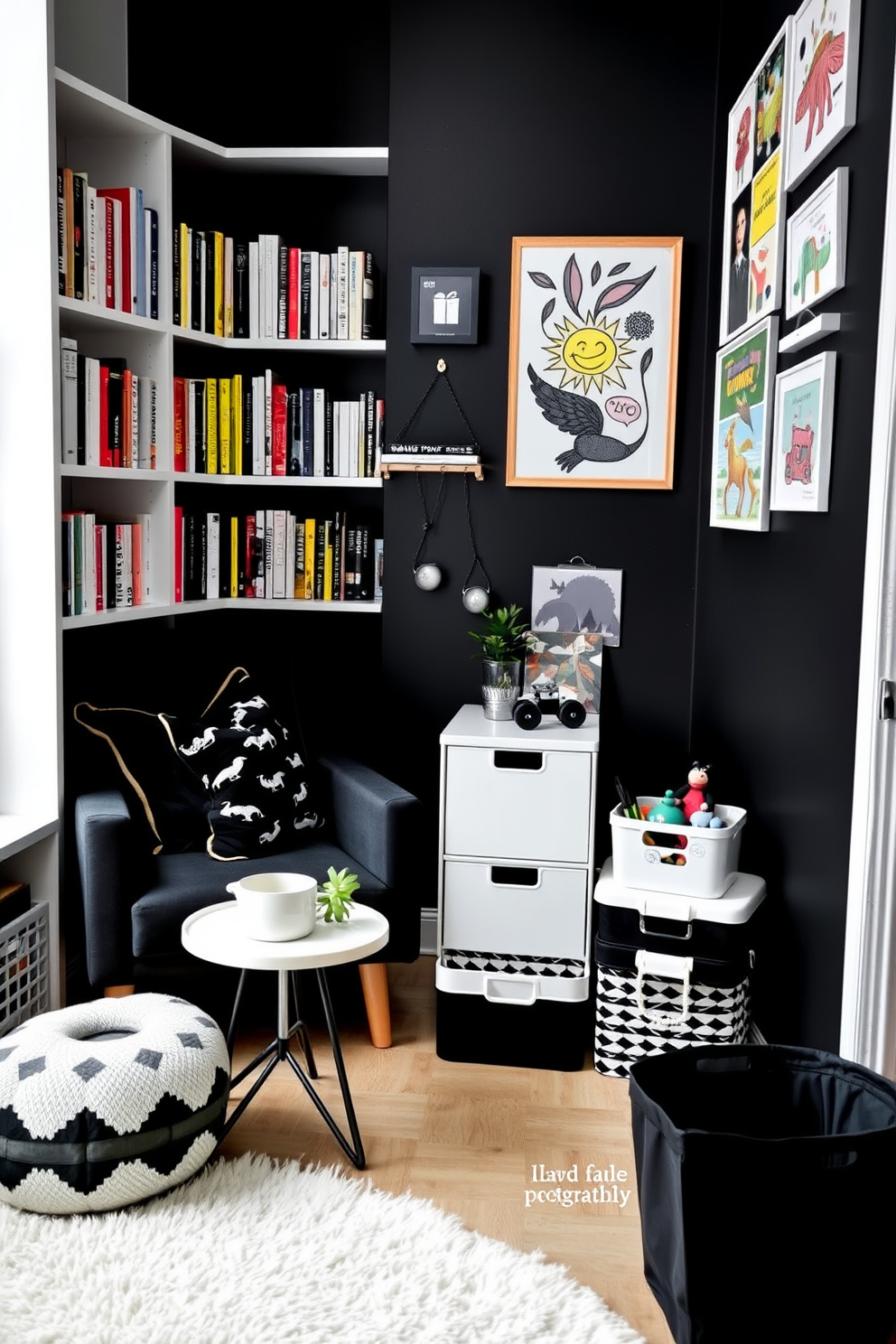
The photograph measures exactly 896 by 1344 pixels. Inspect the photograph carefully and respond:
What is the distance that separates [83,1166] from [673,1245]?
3.25 feet

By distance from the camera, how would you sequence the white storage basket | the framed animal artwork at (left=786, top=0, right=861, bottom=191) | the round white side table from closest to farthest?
the framed animal artwork at (left=786, top=0, right=861, bottom=191) → the round white side table → the white storage basket

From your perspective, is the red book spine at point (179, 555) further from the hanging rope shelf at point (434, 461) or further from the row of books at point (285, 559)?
the hanging rope shelf at point (434, 461)

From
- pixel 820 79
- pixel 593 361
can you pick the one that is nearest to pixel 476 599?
pixel 593 361

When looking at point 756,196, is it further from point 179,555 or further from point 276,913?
point 276,913

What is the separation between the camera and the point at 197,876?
8.63ft

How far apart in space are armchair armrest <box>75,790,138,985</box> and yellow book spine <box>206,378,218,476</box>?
1.10 metres

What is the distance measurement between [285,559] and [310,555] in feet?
0.23

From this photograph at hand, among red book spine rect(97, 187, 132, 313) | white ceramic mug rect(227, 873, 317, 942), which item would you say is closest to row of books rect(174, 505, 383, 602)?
red book spine rect(97, 187, 132, 313)

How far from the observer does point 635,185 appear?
308cm

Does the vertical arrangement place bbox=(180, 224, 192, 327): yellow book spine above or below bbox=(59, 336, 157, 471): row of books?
above

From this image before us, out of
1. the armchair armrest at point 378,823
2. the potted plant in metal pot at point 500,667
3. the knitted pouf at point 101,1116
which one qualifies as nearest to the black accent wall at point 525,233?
the potted plant in metal pot at point 500,667

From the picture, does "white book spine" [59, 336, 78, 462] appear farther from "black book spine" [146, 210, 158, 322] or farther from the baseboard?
the baseboard

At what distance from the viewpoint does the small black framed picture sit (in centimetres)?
311

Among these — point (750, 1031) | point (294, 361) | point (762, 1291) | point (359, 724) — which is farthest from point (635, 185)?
point (762, 1291)
